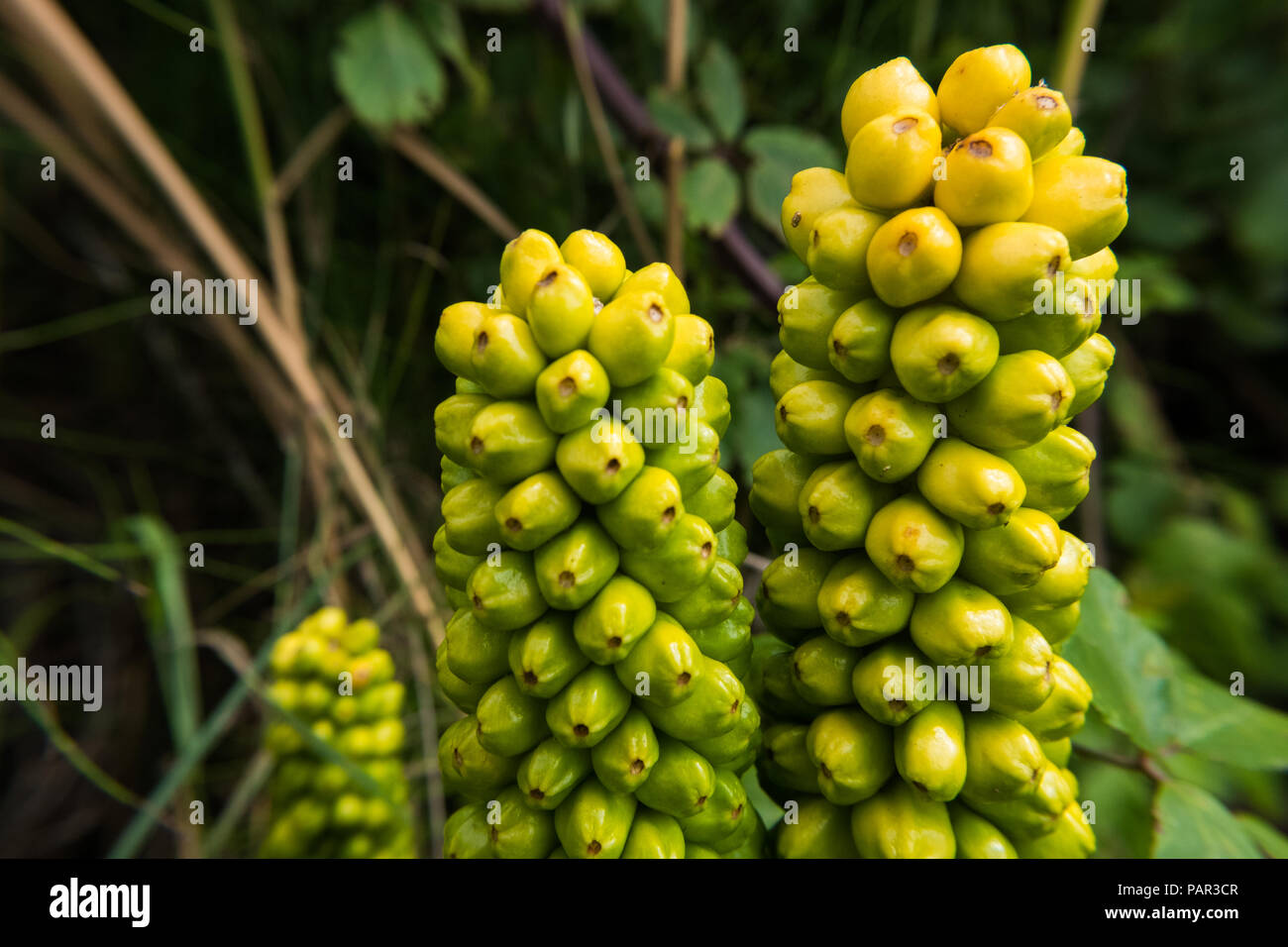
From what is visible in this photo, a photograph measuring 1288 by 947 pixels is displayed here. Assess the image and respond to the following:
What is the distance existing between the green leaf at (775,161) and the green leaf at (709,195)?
0.07 meters

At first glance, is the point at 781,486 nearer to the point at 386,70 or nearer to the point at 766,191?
the point at 766,191

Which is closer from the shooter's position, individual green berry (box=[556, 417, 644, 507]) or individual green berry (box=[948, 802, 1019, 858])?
individual green berry (box=[556, 417, 644, 507])

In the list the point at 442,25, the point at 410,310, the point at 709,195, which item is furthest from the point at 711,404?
the point at 442,25

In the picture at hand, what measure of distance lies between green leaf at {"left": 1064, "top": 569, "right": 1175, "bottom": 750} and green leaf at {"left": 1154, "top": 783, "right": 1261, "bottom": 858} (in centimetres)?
10

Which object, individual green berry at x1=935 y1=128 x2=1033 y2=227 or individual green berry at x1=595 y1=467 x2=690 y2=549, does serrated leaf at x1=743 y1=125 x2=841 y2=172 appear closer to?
individual green berry at x1=935 y1=128 x2=1033 y2=227

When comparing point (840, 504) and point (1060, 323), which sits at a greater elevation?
point (1060, 323)

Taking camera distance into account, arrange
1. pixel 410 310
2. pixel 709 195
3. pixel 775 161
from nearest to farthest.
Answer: pixel 709 195
pixel 775 161
pixel 410 310

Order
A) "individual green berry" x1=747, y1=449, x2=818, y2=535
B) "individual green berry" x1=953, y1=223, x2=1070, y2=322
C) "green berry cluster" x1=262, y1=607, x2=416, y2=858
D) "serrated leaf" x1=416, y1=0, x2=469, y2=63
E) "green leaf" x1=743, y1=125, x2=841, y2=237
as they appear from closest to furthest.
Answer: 1. "individual green berry" x1=953, y1=223, x2=1070, y2=322
2. "individual green berry" x1=747, y1=449, x2=818, y2=535
3. "green berry cluster" x1=262, y1=607, x2=416, y2=858
4. "green leaf" x1=743, y1=125, x2=841, y2=237
5. "serrated leaf" x1=416, y1=0, x2=469, y2=63

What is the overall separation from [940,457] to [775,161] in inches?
57.4

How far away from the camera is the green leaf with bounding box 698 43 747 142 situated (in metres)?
2.23

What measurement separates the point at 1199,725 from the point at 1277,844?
225 millimetres

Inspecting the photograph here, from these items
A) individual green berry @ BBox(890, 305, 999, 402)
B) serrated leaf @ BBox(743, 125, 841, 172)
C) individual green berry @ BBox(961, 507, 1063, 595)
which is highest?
serrated leaf @ BBox(743, 125, 841, 172)

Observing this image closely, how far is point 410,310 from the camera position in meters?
2.57

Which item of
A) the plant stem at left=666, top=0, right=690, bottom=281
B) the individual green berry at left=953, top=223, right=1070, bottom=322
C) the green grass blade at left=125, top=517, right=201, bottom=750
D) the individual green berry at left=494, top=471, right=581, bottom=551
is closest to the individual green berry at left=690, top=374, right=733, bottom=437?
the individual green berry at left=494, top=471, right=581, bottom=551
